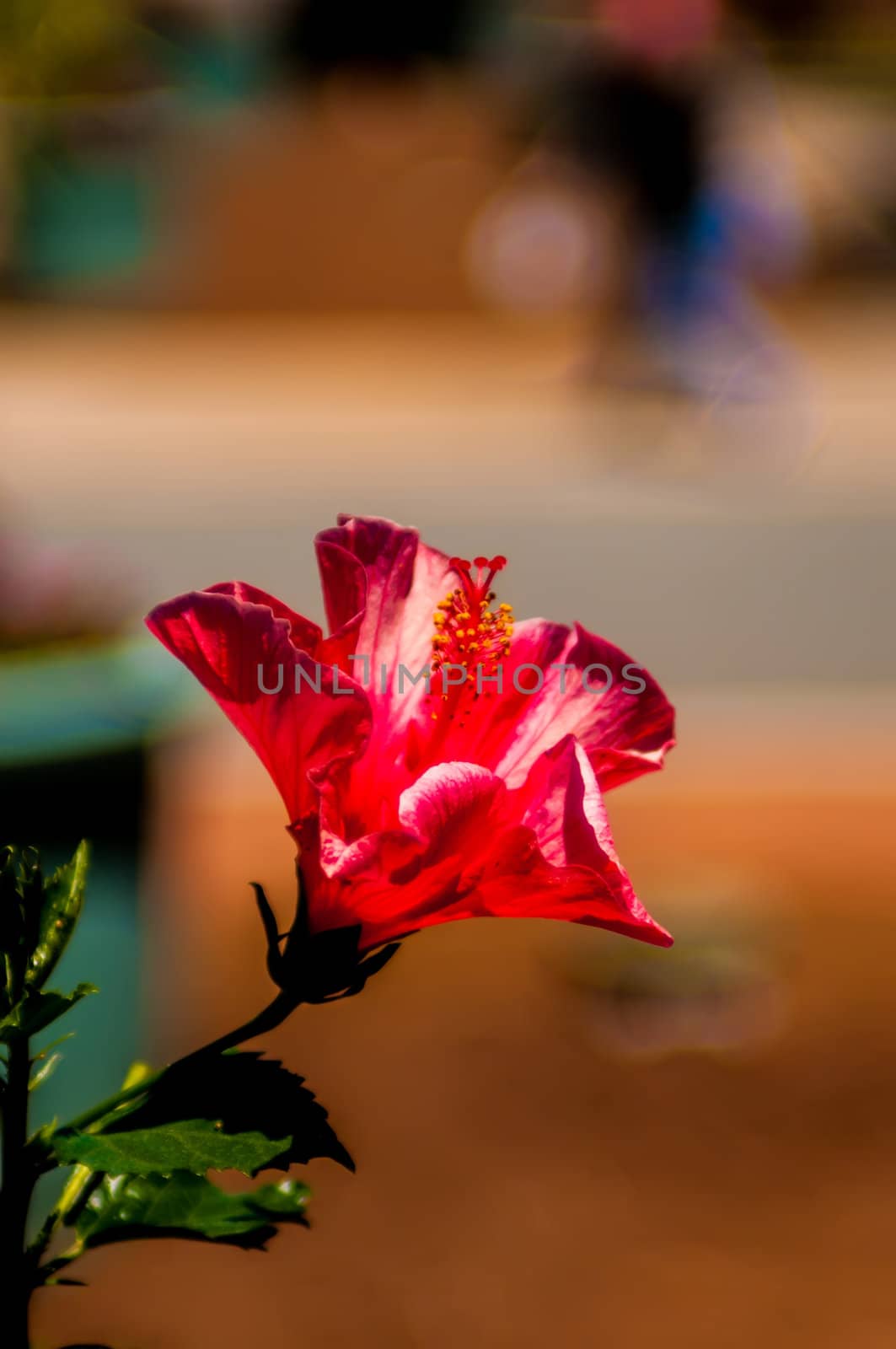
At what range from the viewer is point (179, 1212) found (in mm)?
901

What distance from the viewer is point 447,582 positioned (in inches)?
37.7

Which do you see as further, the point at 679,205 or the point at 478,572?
the point at 679,205

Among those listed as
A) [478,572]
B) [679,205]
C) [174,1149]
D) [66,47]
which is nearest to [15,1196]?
[174,1149]

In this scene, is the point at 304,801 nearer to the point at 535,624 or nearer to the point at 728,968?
the point at 535,624

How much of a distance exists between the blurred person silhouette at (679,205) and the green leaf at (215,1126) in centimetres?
913

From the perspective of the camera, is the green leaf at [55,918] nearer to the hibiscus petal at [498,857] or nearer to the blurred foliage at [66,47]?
the hibiscus petal at [498,857]

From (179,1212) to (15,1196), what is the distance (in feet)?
0.43

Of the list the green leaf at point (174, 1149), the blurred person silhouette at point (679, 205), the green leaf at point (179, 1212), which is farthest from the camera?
the blurred person silhouette at point (679, 205)

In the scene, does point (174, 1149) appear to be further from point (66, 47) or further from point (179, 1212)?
point (66, 47)

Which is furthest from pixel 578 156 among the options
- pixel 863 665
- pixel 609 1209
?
pixel 609 1209

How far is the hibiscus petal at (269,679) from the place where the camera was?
2.69ft

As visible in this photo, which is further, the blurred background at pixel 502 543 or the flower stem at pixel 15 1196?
the blurred background at pixel 502 543

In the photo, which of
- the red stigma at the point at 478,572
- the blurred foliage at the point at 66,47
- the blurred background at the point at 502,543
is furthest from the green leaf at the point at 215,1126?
the blurred foliage at the point at 66,47

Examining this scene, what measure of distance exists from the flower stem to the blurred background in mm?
1013
